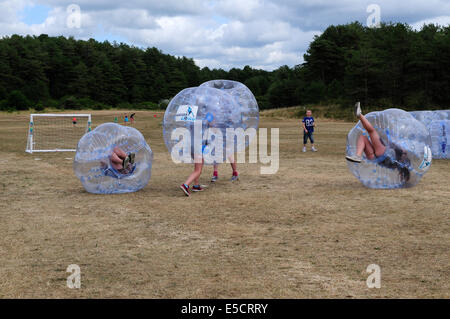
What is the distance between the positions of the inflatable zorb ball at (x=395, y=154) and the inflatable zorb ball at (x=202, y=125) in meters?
2.67

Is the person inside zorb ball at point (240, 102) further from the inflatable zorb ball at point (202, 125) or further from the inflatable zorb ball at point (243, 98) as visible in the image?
the inflatable zorb ball at point (202, 125)

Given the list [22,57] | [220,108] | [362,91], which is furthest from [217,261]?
[22,57]

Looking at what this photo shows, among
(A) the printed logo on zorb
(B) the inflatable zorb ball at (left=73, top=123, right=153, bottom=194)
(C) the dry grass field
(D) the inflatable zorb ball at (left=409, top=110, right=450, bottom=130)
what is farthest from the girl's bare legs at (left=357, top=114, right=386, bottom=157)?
(D) the inflatable zorb ball at (left=409, top=110, right=450, bottom=130)

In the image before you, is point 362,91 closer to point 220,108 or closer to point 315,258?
point 220,108

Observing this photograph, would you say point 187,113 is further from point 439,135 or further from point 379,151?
point 439,135

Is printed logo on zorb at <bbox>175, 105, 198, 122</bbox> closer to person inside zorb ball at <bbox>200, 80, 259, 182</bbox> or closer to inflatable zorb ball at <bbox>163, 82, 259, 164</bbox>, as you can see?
inflatable zorb ball at <bbox>163, 82, 259, 164</bbox>

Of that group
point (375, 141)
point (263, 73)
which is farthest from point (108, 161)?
point (263, 73)

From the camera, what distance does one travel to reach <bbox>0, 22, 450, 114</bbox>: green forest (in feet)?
207

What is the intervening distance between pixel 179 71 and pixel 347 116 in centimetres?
9127

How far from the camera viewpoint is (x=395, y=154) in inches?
402

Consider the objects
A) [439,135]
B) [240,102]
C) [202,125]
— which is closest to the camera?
[202,125]

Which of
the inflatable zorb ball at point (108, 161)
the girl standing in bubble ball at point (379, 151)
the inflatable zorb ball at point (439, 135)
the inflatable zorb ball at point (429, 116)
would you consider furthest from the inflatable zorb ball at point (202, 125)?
the inflatable zorb ball at point (429, 116)

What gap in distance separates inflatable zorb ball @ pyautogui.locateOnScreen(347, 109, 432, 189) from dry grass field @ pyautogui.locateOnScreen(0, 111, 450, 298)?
437 millimetres

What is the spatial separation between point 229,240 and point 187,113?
3935 millimetres
